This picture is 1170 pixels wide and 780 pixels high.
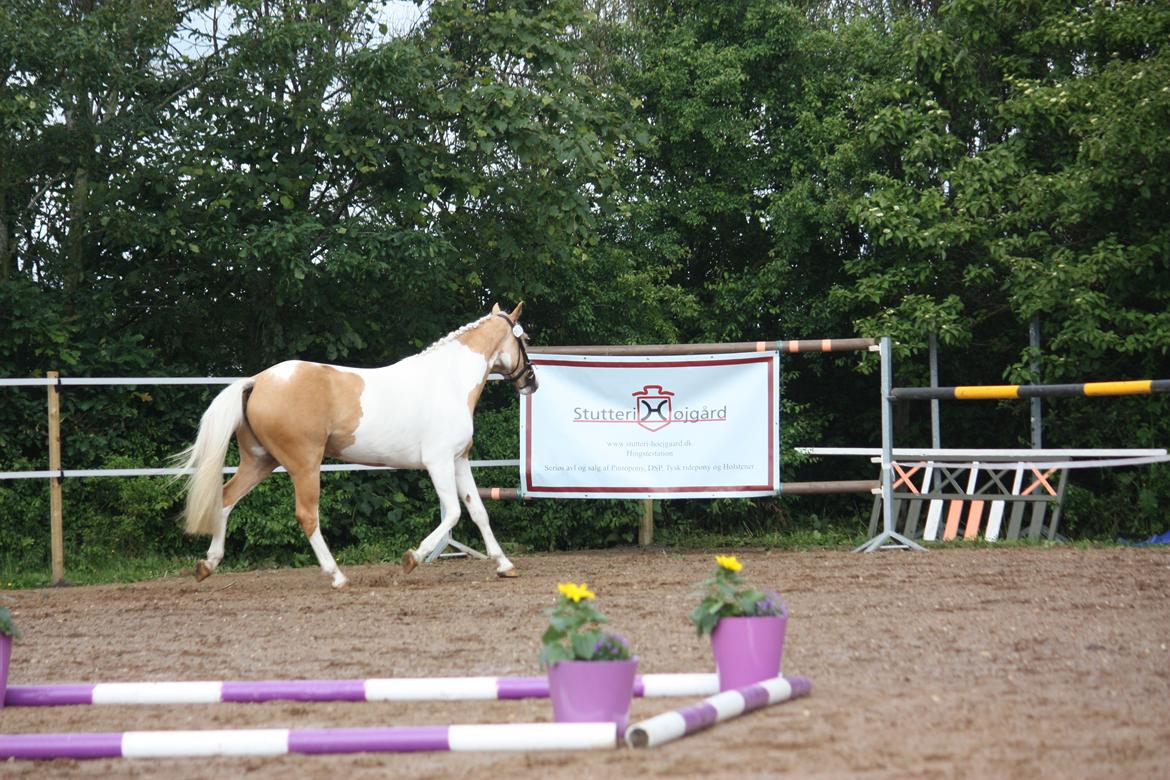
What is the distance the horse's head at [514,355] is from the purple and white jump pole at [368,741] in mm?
5605

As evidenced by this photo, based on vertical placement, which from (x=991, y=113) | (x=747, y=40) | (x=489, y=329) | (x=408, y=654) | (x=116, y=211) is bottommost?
(x=408, y=654)

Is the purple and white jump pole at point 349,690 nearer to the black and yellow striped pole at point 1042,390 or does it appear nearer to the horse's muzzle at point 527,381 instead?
the horse's muzzle at point 527,381

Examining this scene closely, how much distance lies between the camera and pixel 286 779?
348 cm

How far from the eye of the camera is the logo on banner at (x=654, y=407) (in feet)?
31.7

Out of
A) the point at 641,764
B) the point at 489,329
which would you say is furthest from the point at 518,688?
the point at 489,329

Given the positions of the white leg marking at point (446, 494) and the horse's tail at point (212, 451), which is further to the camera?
the white leg marking at point (446, 494)

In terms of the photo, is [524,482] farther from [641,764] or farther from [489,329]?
[641,764]

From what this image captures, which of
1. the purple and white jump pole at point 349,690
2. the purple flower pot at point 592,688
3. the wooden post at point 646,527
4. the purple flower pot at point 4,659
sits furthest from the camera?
the wooden post at point 646,527

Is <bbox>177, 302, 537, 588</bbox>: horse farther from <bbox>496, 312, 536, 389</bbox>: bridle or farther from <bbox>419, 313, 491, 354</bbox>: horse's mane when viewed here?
<bbox>496, 312, 536, 389</bbox>: bridle

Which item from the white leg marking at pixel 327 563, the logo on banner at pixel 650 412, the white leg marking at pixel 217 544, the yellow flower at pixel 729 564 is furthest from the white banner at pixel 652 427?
the yellow flower at pixel 729 564

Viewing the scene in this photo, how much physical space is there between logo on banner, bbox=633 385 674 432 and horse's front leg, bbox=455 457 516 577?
1592 millimetres

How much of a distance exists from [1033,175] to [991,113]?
135 cm

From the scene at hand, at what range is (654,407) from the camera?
9672 mm

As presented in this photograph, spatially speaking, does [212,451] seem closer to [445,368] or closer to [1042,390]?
[445,368]
